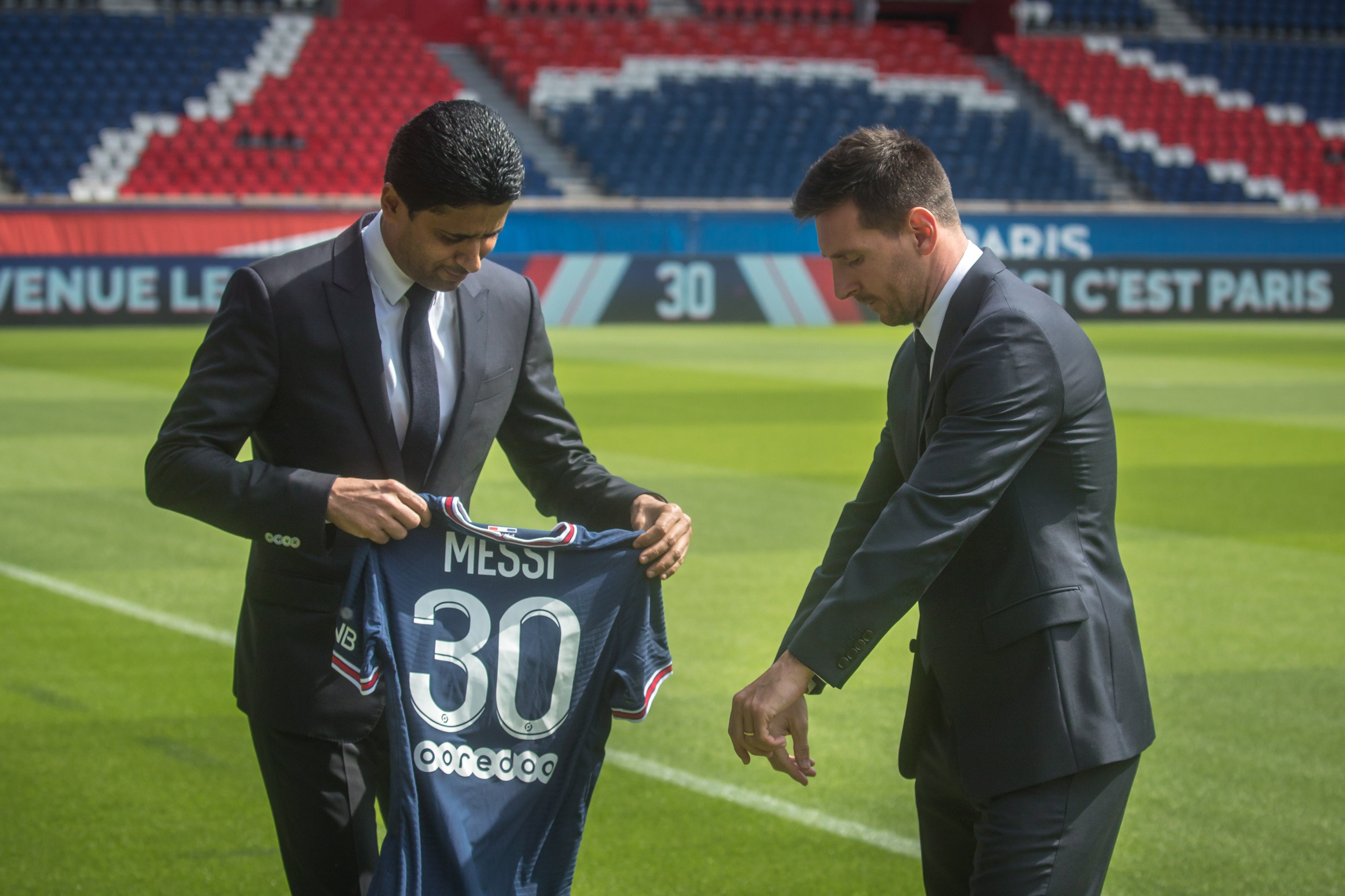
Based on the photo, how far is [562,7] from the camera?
35406 mm

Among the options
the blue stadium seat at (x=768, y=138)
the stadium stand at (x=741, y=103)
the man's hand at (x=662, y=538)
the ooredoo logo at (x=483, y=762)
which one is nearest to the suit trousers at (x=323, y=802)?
the ooredoo logo at (x=483, y=762)

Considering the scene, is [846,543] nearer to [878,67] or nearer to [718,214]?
[718,214]

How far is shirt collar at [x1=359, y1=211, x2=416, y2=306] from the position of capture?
3064mm

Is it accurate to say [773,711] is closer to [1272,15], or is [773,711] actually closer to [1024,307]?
[1024,307]

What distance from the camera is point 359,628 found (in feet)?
9.68

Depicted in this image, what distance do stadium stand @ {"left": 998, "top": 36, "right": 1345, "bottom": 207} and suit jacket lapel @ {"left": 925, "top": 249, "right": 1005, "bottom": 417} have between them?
31869 millimetres

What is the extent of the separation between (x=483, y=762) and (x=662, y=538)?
0.56 meters

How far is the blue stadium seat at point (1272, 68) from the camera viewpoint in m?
36.7

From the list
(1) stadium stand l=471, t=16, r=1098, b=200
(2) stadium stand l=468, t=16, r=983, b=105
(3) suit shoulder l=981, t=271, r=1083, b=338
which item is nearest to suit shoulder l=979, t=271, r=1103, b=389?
(3) suit shoulder l=981, t=271, r=1083, b=338

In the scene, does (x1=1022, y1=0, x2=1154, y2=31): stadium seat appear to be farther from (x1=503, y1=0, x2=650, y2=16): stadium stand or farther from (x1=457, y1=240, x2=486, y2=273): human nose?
(x1=457, y1=240, x2=486, y2=273): human nose

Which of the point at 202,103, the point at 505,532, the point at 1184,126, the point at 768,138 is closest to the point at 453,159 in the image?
the point at 505,532

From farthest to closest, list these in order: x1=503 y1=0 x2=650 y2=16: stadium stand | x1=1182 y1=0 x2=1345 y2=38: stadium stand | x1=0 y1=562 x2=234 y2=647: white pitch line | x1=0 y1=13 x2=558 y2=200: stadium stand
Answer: x1=1182 y1=0 x2=1345 y2=38: stadium stand → x1=503 y1=0 x2=650 y2=16: stadium stand → x1=0 y1=13 x2=558 y2=200: stadium stand → x1=0 y1=562 x2=234 y2=647: white pitch line

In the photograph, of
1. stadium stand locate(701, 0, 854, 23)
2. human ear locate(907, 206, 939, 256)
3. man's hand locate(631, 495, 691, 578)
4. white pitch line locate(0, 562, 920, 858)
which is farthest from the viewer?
stadium stand locate(701, 0, 854, 23)

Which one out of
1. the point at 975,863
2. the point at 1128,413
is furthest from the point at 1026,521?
the point at 1128,413
